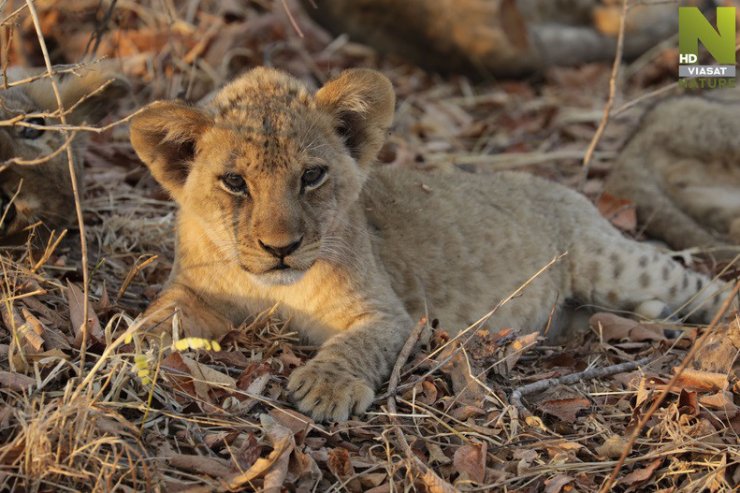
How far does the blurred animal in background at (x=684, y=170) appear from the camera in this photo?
7133mm

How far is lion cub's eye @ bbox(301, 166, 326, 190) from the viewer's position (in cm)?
423

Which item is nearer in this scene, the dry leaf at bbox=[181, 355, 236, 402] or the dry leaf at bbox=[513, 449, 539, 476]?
the dry leaf at bbox=[513, 449, 539, 476]

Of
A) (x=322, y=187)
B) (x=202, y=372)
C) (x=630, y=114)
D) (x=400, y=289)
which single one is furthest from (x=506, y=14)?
(x=202, y=372)

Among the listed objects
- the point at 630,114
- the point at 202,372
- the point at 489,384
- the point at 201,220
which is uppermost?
the point at 201,220

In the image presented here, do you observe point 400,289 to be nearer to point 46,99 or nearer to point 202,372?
point 202,372

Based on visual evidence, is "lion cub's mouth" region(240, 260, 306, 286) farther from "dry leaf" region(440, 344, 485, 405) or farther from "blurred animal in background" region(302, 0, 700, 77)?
"blurred animal in background" region(302, 0, 700, 77)

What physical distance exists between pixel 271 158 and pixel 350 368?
983mm

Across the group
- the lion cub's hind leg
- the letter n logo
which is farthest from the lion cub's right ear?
the letter n logo

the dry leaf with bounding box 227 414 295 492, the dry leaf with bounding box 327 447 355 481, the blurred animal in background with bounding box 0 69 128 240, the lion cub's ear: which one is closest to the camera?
the dry leaf with bounding box 227 414 295 492

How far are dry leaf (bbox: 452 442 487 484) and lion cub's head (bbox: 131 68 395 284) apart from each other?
3.52 feet

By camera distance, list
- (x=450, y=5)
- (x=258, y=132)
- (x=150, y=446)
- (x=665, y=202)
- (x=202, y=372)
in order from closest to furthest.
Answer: (x=150, y=446) → (x=202, y=372) → (x=258, y=132) → (x=665, y=202) → (x=450, y=5)

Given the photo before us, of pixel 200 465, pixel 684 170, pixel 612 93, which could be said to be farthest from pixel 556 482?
pixel 684 170

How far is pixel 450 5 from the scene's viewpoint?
9.59 meters

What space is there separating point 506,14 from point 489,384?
6.49 m
